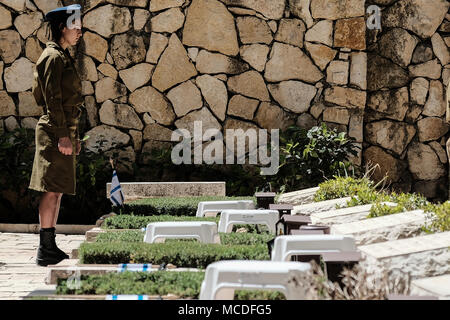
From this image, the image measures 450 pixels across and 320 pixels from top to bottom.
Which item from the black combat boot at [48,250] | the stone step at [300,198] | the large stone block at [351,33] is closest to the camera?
the black combat boot at [48,250]

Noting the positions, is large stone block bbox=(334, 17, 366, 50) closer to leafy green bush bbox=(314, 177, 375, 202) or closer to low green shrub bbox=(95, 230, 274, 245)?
leafy green bush bbox=(314, 177, 375, 202)

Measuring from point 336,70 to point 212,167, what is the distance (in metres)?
1.85

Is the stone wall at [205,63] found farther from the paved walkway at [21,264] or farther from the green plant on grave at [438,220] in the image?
the green plant on grave at [438,220]

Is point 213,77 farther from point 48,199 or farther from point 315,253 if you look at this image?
point 315,253

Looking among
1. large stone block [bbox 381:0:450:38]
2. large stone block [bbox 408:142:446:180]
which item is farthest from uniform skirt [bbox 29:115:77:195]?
large stone block [bbox 381:0:450:38]

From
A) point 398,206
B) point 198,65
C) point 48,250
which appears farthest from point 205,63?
point 398,206

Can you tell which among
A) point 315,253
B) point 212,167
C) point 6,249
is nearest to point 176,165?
point 212,167

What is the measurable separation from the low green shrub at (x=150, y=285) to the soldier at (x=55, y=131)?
1.67 metres

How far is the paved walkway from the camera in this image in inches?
148

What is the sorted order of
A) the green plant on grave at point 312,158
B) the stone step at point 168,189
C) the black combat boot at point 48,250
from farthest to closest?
the green plant on grave at point 312,158
the stone step at point 168,189
the black combat boot at point 48,250

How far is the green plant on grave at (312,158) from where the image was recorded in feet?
23.7

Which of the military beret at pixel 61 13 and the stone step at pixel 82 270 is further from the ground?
the military beret at pixel 61 13
